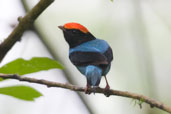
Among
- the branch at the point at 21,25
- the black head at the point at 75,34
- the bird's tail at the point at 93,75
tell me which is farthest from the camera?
the black head at the point at 75,34

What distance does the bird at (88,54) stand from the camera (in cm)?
323

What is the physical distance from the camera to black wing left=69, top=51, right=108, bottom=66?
3375 mm

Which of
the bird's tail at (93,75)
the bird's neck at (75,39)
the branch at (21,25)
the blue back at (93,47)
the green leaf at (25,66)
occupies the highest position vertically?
the branch at (21,25)

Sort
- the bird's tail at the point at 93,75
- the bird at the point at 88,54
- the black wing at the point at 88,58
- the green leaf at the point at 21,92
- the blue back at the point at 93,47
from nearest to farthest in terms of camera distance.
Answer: the green leaf at the point at 21,92, the bird's tail at the point at 93,75, the bird at the point at 88,54, the black wing at the point at 88,58, the blue back at the point at 93,47

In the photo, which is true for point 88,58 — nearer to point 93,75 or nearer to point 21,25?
point 93,75

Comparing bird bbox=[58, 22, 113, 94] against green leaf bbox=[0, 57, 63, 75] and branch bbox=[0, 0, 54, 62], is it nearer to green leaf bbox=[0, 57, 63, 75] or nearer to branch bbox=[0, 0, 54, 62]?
green leaf bbox=[0, 57, 63, 75]

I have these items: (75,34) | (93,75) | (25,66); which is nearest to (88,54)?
(93,75)

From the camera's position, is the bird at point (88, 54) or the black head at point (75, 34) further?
the black head at point (75, 34)

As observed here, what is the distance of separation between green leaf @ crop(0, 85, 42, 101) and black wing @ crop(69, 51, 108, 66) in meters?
0.79

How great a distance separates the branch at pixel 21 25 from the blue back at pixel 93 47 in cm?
99

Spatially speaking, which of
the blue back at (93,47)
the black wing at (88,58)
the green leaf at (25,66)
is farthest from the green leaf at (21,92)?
the blue back at (93,47)

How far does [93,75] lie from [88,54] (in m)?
0.46

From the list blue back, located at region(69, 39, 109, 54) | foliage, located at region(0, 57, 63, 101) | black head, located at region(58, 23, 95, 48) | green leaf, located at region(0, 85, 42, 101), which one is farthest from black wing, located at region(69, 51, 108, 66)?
green leaf, located at region(0, 85, 42, 101)

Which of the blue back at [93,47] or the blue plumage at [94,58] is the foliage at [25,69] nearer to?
the blue plumage at [94,58]
